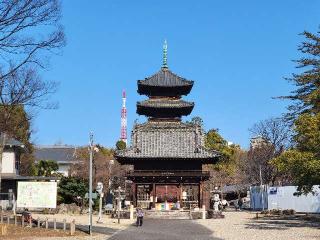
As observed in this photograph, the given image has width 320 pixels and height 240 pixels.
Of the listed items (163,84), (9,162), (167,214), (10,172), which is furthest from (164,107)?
(10,172)

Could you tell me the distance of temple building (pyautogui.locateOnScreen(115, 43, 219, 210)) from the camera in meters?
50.3

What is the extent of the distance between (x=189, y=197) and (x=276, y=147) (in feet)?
70.4

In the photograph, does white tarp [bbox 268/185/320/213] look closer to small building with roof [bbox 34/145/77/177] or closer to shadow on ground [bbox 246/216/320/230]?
shadow on ground [bbox 246/216/320/230]

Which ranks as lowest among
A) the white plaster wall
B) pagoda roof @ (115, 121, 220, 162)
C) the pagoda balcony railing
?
the pagoda balcony railing

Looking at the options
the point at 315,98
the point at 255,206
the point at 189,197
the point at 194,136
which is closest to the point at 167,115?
the point at 194,136

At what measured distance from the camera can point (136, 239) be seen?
2506 centimetres

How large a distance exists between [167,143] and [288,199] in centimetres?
1500

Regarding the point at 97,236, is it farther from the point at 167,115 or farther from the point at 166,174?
the point at 167,115

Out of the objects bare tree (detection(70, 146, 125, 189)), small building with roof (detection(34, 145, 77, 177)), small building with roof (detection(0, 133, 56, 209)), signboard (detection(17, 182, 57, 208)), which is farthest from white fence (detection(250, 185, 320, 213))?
small building with roof (detection(34, 145, 77, 177))

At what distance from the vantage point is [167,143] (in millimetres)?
52344

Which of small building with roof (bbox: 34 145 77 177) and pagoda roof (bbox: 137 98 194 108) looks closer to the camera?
pagoda roof (bbox: 137 98 194 108)

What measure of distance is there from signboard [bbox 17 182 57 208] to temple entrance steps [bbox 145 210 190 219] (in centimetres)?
1337

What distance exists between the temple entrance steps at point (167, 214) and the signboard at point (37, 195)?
43.9 feet

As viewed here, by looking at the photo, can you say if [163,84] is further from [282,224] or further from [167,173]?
[282,224]
